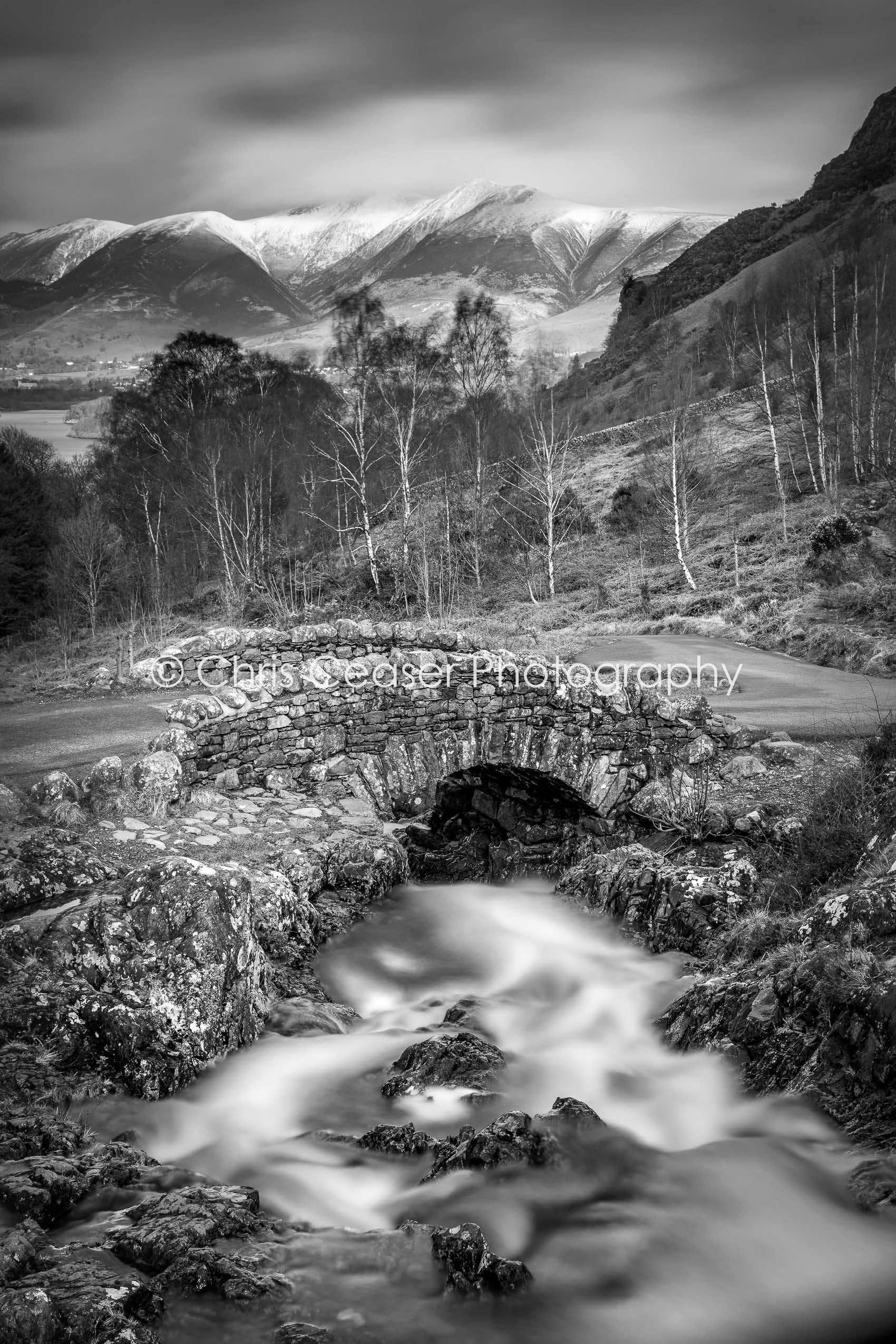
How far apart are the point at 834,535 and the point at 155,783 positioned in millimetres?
22468

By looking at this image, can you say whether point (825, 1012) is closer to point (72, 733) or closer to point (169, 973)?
point (169, 973)

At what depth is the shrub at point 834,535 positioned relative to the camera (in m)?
25.6

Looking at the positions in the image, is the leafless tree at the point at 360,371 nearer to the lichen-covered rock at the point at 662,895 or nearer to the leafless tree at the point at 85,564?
the leafless tree at the point at 85,564

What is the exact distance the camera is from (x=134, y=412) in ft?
127

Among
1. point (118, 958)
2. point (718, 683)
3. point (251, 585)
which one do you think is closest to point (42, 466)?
point (251, 585)

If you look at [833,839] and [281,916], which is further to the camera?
[281,916]

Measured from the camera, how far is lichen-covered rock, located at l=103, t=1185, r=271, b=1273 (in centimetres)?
392

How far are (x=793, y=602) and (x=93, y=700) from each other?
56.4 ft

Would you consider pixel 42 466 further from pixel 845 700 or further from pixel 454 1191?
pixel 454 1191

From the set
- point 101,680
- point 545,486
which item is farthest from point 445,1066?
point 545,486

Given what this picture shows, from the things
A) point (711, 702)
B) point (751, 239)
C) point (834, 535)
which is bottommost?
point (711, 702)

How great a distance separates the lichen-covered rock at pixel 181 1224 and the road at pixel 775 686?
7.66 metres

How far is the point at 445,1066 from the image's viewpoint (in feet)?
21.0

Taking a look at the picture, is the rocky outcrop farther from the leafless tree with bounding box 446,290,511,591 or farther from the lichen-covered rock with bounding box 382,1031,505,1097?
the leafless tree with bounding box 446,290,511,591
